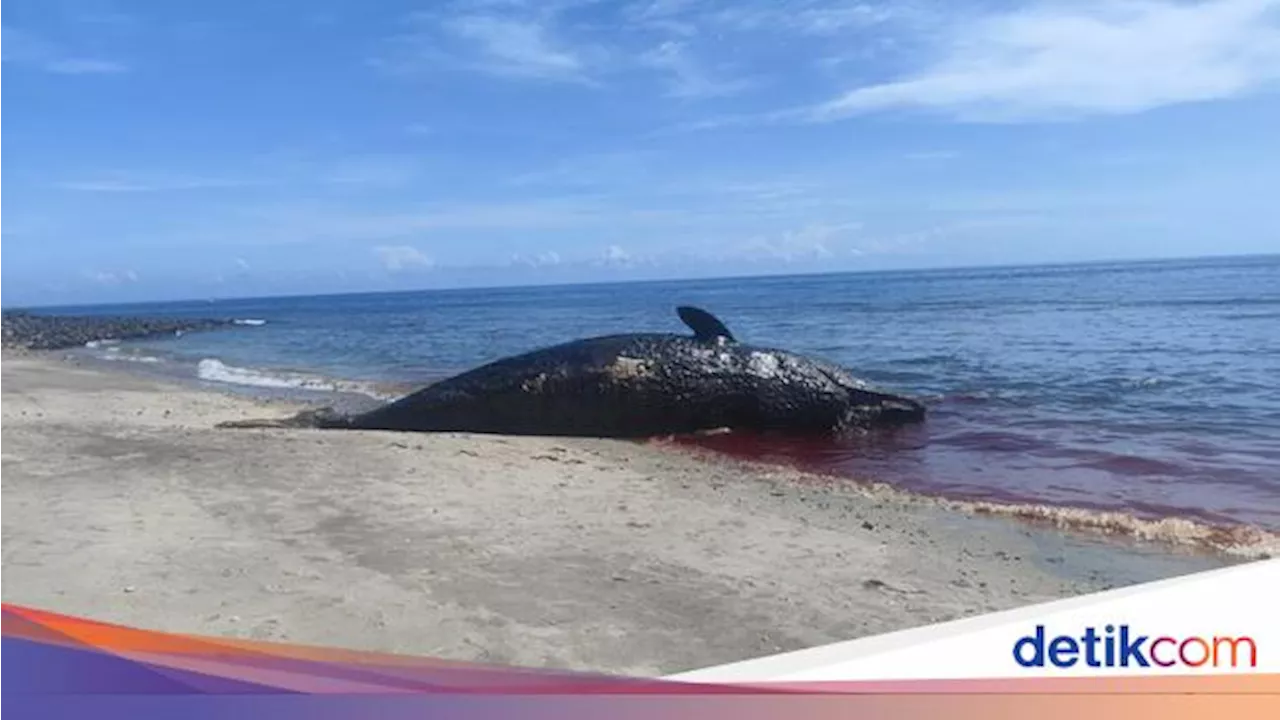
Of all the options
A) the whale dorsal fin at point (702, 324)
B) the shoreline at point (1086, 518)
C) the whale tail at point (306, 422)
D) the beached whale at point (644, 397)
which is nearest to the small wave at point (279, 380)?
the whale tail at point (306, 422)

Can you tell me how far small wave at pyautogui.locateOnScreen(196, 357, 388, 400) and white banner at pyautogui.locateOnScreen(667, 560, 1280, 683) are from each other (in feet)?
50.3

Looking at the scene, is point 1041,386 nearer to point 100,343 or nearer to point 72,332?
point 100,343

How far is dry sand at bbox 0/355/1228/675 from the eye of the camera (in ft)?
12.7

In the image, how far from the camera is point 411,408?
37.3 ft

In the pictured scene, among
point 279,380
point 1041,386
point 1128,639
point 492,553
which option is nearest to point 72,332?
point 279,380

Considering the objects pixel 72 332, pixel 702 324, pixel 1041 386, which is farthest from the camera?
pixel 72 332

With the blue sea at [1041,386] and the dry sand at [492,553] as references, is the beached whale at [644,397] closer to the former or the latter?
the blue sea at [1041,386]

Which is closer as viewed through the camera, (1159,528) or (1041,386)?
(1159,528)

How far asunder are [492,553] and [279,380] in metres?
18.3

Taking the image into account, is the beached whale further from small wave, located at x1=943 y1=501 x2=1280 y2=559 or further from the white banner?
the white banner

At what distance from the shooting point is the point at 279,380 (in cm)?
2159

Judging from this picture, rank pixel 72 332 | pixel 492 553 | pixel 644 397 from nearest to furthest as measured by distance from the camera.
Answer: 1. pixel 492 553
2. pixel 644 397
3. pixel 72 332

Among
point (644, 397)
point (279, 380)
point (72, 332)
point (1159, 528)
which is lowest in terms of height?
point (1159, 528)

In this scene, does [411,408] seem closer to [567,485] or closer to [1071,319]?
[567,485]
